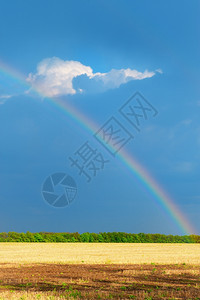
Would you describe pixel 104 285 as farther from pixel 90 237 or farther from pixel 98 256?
pixel 90 237

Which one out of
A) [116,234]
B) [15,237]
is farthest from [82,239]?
[15,237]

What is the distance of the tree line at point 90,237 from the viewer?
11350 centimetres

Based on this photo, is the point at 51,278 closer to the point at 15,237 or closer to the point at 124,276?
the point at 124,276

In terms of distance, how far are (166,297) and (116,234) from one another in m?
104

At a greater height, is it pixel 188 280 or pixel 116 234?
pixel 116 234

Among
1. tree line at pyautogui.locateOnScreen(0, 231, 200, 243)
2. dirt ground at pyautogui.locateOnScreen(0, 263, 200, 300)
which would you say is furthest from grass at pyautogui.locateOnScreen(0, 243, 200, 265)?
tree line at pyautogui.locateOnScreen(0, 231, 200, 243)

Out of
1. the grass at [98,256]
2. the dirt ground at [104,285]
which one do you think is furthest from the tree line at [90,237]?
the dirt ground at [104,285]

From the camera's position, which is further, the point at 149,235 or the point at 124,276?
the point at 149,235

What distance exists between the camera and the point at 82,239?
11725 centimetres

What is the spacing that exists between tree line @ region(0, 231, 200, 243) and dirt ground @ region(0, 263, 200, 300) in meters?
86.1

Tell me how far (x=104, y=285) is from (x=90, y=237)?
96788 millimetres

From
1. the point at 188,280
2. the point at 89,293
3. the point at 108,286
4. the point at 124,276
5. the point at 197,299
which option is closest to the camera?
the point at 197,299

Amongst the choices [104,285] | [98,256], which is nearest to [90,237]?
[98,256]

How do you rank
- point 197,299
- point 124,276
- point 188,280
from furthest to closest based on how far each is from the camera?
point 124,276 < point 188,280 < point 197,299
